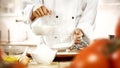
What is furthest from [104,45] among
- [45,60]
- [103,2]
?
[103,2]

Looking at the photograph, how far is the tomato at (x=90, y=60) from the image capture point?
0.30m

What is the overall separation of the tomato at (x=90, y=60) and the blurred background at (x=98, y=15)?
2.53m

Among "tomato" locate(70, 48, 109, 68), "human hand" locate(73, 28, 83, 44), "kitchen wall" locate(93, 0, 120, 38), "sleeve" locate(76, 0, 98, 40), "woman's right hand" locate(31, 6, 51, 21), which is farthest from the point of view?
"kitchen wall" locate(93, 0, 120, 38)

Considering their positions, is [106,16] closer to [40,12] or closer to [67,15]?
[67,15]

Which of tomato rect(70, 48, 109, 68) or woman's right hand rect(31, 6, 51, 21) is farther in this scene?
woman's right hand rect(31, 6, 51, 21)

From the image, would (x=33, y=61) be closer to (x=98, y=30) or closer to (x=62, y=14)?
(x=62, y=14)

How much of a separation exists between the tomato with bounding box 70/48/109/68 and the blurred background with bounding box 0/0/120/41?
253 centimetres

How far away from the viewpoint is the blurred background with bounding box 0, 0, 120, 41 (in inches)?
112

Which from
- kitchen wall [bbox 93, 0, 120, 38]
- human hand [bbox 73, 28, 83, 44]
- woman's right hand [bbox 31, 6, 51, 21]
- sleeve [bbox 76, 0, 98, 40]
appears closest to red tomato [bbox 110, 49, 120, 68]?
woman's right hand [bbox 31, 6, 51, 21]

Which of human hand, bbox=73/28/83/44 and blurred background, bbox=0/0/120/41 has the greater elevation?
blurred background, bbox=0/0/120/41

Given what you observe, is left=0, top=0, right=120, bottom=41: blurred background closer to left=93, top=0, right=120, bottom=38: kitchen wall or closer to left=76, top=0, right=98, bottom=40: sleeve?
left=93, top=0, right=120, bottom=38: kitchen wall

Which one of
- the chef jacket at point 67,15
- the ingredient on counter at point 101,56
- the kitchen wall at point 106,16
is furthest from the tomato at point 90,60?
the kitchen wall at point 106,16

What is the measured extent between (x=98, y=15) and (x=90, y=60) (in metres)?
2.62

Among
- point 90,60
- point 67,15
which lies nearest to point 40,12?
point 67,15
